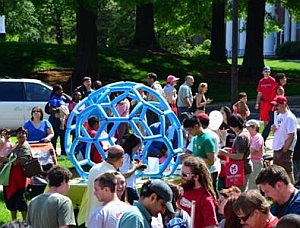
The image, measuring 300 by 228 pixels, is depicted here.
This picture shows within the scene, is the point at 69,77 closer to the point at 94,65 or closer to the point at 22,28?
the point at 94,65

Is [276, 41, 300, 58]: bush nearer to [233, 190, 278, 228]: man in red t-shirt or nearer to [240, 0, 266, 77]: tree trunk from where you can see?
[240, 0, 266, 77]: tree trunk

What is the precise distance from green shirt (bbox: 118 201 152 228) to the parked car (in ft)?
47.4

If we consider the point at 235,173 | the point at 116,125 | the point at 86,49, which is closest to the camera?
the point at 235,173

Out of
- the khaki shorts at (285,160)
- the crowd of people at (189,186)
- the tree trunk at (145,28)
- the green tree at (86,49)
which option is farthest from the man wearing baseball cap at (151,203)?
the tree trunk at (145,28)

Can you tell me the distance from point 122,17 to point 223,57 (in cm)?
1555

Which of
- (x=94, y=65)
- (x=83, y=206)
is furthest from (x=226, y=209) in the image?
(x=94, y=65)

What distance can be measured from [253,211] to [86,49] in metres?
23.3

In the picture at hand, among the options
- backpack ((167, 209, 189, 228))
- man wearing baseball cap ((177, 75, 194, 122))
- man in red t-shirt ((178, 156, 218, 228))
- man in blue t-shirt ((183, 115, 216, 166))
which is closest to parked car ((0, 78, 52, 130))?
man wearing baseball cap ((177, 75, 194, 122))

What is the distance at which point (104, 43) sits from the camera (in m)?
58.2

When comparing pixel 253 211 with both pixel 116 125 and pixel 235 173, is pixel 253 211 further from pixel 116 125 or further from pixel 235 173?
pixel 116 125

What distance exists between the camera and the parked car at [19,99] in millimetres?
20219

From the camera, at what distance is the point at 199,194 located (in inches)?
279

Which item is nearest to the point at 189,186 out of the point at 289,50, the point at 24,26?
the point at 24,26

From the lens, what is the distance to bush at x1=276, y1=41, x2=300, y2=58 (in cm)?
6556
